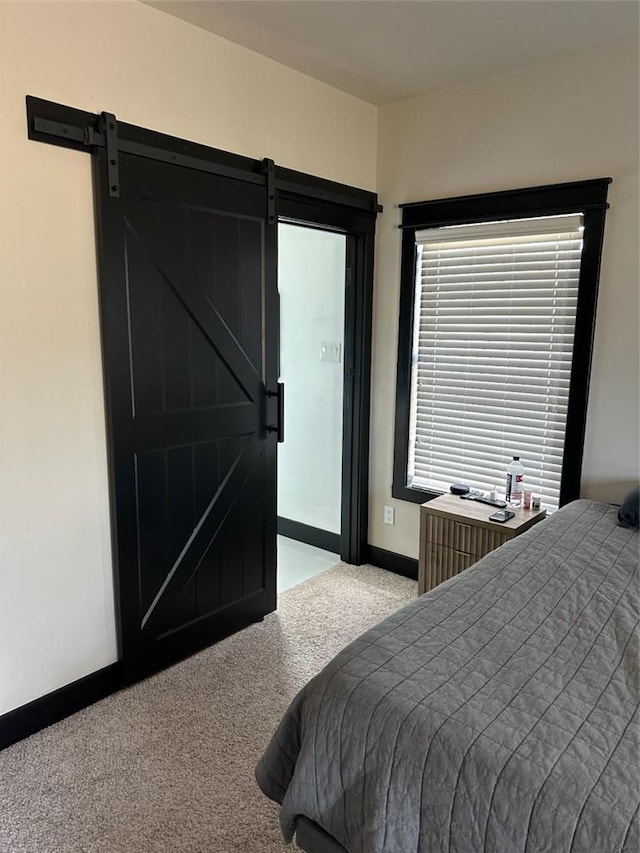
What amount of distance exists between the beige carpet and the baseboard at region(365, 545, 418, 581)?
71 centimetres

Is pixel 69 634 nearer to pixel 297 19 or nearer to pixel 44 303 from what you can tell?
pixel 44 303

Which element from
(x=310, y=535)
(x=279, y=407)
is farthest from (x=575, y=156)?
(x=310, y=535)

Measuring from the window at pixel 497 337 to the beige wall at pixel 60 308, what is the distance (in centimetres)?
131

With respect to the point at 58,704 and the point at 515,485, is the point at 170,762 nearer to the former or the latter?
the point at 58,704

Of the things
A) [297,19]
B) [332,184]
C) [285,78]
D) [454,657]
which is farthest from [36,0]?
[454,657]

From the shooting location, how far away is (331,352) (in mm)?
3660

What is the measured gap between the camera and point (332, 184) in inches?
118

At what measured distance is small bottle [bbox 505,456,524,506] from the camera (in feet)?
9.44

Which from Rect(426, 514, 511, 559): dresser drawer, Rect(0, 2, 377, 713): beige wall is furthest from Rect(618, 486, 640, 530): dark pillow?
Rect(0, 2, 377, 713): beige wall

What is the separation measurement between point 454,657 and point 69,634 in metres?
1.53

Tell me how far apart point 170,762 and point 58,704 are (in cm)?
51

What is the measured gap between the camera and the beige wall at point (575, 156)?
8.18ft

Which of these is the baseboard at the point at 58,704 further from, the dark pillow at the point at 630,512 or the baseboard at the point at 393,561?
the dark pillow at the point at 630,512

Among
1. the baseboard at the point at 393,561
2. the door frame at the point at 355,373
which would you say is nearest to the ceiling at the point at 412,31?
the door frame at the point at 355,373
